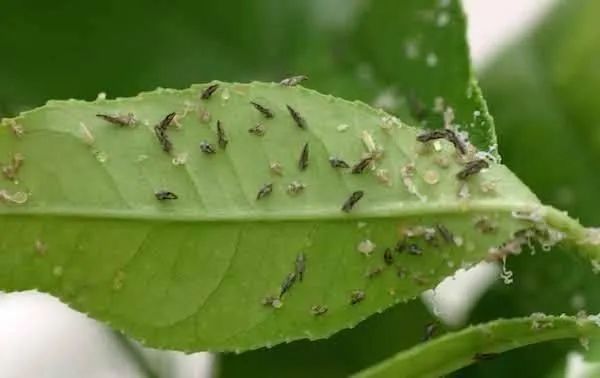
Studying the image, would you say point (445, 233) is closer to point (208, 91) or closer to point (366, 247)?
point (366, 247)

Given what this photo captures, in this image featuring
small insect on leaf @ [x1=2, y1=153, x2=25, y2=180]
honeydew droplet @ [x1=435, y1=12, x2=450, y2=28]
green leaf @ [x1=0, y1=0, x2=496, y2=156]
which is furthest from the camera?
green leaf @ [x1=0, y1=0, x2=496, y2=156]

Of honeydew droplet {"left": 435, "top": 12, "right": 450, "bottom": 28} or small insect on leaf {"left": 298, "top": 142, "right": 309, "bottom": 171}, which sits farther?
honeydew droplet {"left": 435, "top": 12, "right": 450, "bottom": 28}

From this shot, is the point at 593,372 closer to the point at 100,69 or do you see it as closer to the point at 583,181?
the point at 583,181

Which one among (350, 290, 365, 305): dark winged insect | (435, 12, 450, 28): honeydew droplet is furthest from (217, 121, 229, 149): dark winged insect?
(435, 12, 450, 28): honeydew droplet

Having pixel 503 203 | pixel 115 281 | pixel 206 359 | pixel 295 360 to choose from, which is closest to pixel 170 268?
pixel 115 281

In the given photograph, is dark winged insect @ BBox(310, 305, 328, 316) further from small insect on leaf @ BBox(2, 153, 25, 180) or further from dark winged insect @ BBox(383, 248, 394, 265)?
small insect on leaf @ BBox(2, 153, 25, 180)

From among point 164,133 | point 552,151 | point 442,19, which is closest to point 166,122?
point 164,133

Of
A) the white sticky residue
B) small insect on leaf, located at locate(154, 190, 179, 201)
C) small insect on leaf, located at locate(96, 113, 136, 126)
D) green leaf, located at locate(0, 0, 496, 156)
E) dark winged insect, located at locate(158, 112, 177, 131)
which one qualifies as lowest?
the white sticky residue
